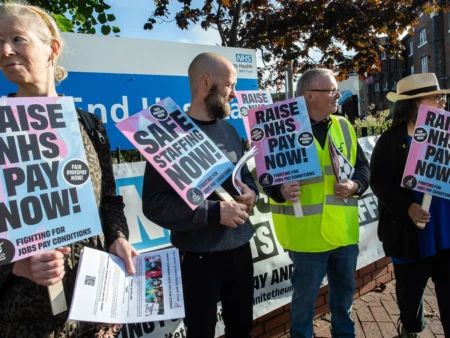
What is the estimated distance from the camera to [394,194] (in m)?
2.43

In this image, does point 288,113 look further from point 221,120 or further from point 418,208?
point 418,208

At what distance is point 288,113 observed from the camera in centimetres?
231

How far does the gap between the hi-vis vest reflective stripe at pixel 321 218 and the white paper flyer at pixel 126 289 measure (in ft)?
3.43

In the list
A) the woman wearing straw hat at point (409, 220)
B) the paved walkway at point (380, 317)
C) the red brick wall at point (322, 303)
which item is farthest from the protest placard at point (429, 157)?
the red brick wall at point (322, 303)

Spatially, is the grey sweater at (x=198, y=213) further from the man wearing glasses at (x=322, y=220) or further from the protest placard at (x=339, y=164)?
the protest placard at (x=339, y=164)

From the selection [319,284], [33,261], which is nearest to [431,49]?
[319,284]

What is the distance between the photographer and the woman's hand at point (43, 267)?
1.20 metres

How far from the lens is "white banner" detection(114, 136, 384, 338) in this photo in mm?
2451

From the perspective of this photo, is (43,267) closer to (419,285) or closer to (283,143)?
(283,143)

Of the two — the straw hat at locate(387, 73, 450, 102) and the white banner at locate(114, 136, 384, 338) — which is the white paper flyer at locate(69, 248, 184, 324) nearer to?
the white banner at locate(114, 136, 384, 338)

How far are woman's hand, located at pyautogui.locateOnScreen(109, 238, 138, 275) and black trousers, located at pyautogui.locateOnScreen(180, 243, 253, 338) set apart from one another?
49 centimetres

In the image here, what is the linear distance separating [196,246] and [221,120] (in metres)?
0.74


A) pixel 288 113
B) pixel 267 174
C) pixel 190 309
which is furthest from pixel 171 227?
pixel 288 113

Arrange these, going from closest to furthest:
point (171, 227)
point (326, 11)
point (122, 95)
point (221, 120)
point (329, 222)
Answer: point (171, 227)
point (221, 120)
point (329, 222)
point (122, 95)
point (326, 11)
